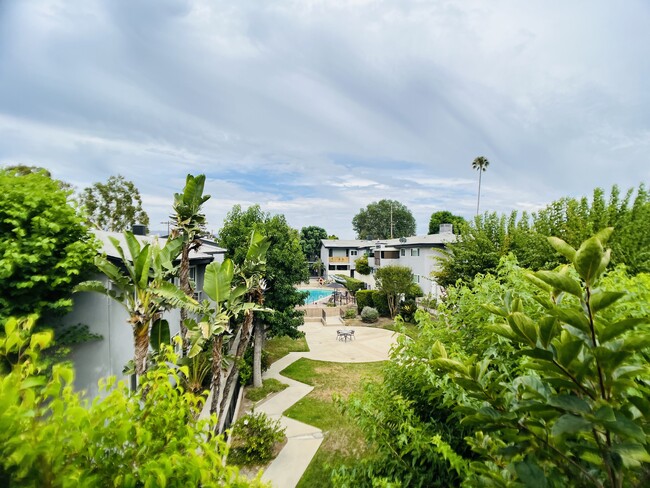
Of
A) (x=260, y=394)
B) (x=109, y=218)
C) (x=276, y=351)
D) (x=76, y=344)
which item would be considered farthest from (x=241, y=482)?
(x=109, y=218)

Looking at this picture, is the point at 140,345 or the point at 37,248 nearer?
the point at 140,345

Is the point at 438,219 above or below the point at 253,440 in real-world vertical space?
above

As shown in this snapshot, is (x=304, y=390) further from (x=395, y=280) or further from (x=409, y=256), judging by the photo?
(x=409, y=256)

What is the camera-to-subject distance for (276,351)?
22.9m

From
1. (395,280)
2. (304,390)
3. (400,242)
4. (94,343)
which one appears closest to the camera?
(94,343)

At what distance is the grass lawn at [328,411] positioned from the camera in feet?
32.6

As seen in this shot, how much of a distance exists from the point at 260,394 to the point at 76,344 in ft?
28.7

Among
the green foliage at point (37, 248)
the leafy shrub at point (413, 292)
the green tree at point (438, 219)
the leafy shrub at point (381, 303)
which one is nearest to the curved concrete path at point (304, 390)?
the leafy shrub at point (381, 303)

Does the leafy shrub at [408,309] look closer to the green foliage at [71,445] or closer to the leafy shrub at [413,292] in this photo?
the leafy shrub at [413,292]

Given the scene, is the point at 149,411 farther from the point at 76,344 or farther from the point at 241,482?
the point at 76,344

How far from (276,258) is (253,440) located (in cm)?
830

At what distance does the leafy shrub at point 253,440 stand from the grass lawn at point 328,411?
5.19 ft

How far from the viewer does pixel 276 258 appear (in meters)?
16.5

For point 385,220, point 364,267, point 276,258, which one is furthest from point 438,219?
point 276,258
